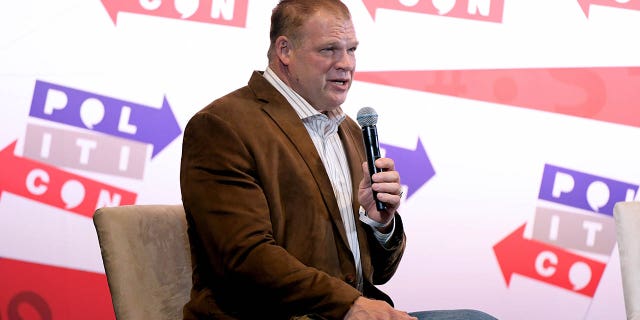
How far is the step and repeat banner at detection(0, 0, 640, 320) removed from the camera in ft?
11.4

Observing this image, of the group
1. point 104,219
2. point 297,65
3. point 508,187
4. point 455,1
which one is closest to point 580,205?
point 508,187

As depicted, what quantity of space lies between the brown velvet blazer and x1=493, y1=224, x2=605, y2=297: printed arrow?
1714 mm

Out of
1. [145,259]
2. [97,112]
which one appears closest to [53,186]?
[97,112]

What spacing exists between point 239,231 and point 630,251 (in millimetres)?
1195

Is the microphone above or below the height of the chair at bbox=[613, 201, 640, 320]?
above

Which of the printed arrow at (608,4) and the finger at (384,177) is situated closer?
the finger at (384,177)

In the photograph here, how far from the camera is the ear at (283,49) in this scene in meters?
2.39

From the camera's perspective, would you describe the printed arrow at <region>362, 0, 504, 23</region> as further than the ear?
Yes

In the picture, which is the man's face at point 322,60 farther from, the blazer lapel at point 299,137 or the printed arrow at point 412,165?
the printed arrow at point 412,165

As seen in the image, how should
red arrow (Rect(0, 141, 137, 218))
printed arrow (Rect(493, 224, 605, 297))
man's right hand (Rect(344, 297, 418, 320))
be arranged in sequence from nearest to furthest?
1. man's right hand (Rect(344, 297, 418, 320))
2. red arrow (Rect(0, 141, 137, 218))
3. printed arrow (Rect(493, 224, 605, 297))

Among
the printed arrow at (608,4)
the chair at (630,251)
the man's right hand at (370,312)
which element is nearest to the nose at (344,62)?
the man's right hand at (370,312)

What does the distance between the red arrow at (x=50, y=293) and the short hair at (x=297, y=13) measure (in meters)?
1.61

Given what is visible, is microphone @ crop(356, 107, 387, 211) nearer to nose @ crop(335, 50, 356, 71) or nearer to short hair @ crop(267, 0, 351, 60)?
nose @ crop(335, 50, 356, 71)

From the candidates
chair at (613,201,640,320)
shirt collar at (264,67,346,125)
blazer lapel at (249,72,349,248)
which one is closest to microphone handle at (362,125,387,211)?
blazer lapel at (249,72,349,248)
